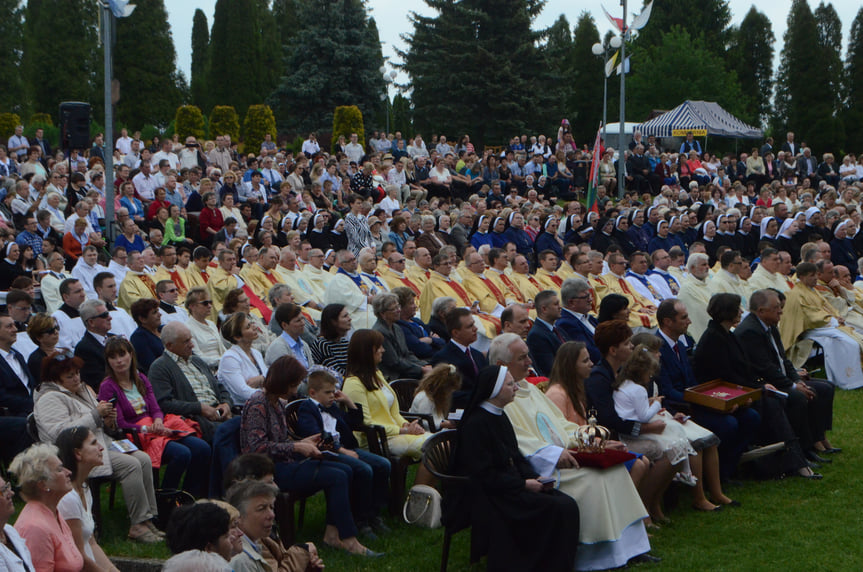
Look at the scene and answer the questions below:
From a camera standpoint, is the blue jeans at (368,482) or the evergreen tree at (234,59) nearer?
the blue jeans at (368,482)

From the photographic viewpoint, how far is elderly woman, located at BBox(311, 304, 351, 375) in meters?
8.37

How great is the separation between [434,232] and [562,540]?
1265 cm

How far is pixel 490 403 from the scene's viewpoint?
5914 mm

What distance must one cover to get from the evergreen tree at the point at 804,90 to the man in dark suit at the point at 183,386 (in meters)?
45.9

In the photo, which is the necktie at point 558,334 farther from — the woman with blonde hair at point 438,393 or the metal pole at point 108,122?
the metal pole at point 108,122

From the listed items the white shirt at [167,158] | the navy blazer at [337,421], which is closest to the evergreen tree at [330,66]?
the white shirt at [167,158]

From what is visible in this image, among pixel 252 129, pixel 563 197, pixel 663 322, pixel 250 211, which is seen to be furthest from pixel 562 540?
pixel 252 129

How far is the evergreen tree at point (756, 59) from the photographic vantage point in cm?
5766

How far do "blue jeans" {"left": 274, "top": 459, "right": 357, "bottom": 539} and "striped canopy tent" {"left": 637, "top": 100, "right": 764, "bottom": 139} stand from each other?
30.4 metres

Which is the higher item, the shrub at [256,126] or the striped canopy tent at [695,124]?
the striped canopy tent at [695,124]

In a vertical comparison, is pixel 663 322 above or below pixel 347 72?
below

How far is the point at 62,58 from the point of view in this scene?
46.7 metres

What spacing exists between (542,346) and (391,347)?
131 centimetres

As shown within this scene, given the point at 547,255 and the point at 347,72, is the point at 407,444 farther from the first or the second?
the point at 347,72
